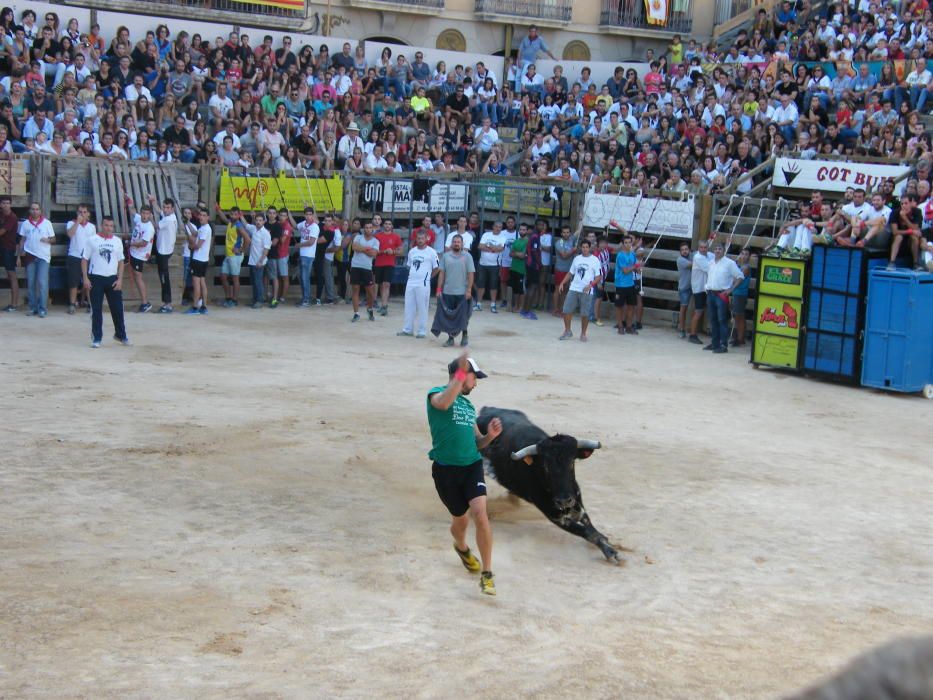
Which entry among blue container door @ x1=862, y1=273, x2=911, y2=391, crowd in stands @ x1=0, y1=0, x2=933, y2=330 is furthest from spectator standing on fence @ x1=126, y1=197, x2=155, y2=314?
blue container door @ x1=862, y1=273, x2=911, y2=391

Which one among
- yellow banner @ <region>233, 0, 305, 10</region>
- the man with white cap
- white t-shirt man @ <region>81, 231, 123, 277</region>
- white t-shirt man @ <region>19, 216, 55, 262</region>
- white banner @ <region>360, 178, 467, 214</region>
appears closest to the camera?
white t-shirt man @ <region>81, 231, 123, 277</region>

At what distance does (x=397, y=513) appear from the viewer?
9547 millimetres

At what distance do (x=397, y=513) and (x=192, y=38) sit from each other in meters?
19.3

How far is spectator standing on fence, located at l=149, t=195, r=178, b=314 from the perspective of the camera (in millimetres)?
20406

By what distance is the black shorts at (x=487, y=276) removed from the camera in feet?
76.0

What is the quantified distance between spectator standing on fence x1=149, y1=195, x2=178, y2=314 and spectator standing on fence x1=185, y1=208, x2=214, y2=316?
34cm

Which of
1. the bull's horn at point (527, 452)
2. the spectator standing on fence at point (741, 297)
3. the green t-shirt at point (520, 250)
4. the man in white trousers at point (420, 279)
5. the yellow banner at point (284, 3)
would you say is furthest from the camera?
the yellow banner at point (284, 3)

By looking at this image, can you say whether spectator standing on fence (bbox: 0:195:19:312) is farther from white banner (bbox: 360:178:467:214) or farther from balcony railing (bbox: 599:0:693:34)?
balcony railing (bbox: 599:0:693:34)

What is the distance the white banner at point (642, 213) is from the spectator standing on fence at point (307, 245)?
5411 millimetres

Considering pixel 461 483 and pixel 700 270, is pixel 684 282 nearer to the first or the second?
pixel 700 270

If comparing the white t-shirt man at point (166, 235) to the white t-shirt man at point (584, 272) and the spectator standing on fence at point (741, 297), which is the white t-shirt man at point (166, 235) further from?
the spectator standing on fence at point (741, 297)

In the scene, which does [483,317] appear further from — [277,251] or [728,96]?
[728,96]

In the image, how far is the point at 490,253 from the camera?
2292 cm

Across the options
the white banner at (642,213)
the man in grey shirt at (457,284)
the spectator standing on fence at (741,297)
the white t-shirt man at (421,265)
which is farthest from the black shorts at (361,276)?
the spectator standing on fence at (741,297)
